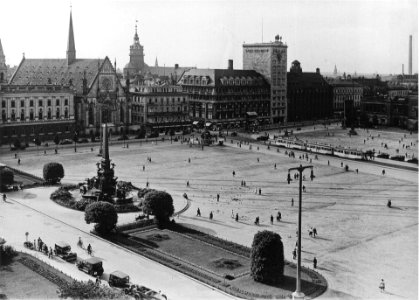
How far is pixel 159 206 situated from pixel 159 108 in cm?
7972

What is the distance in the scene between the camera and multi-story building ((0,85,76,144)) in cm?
10619

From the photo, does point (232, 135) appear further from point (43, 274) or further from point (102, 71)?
point (43, 274)

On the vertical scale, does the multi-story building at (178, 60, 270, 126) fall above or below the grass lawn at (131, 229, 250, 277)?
above

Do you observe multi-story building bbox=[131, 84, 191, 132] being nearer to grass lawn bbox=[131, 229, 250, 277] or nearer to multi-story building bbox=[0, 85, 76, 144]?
multi-story building bbox=[0, 85, 76, 144]

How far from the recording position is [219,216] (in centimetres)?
5659

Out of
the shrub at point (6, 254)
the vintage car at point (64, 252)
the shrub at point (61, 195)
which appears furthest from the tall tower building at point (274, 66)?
the shrub at point (6, 254)

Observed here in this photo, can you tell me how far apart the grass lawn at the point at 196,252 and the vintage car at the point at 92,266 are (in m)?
6.35

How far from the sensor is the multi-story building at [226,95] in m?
138

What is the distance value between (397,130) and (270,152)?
182 ft

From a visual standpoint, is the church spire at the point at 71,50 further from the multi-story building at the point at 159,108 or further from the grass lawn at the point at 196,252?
the grass lawn at the point at 196,252

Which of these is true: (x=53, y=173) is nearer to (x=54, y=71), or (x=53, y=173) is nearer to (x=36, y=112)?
(x=36, y=112)

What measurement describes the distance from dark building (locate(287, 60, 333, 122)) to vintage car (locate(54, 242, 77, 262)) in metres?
120

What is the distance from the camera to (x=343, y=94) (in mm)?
181625

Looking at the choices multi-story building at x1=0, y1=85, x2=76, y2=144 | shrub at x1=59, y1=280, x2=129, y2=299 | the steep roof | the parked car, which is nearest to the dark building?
the steep roof
